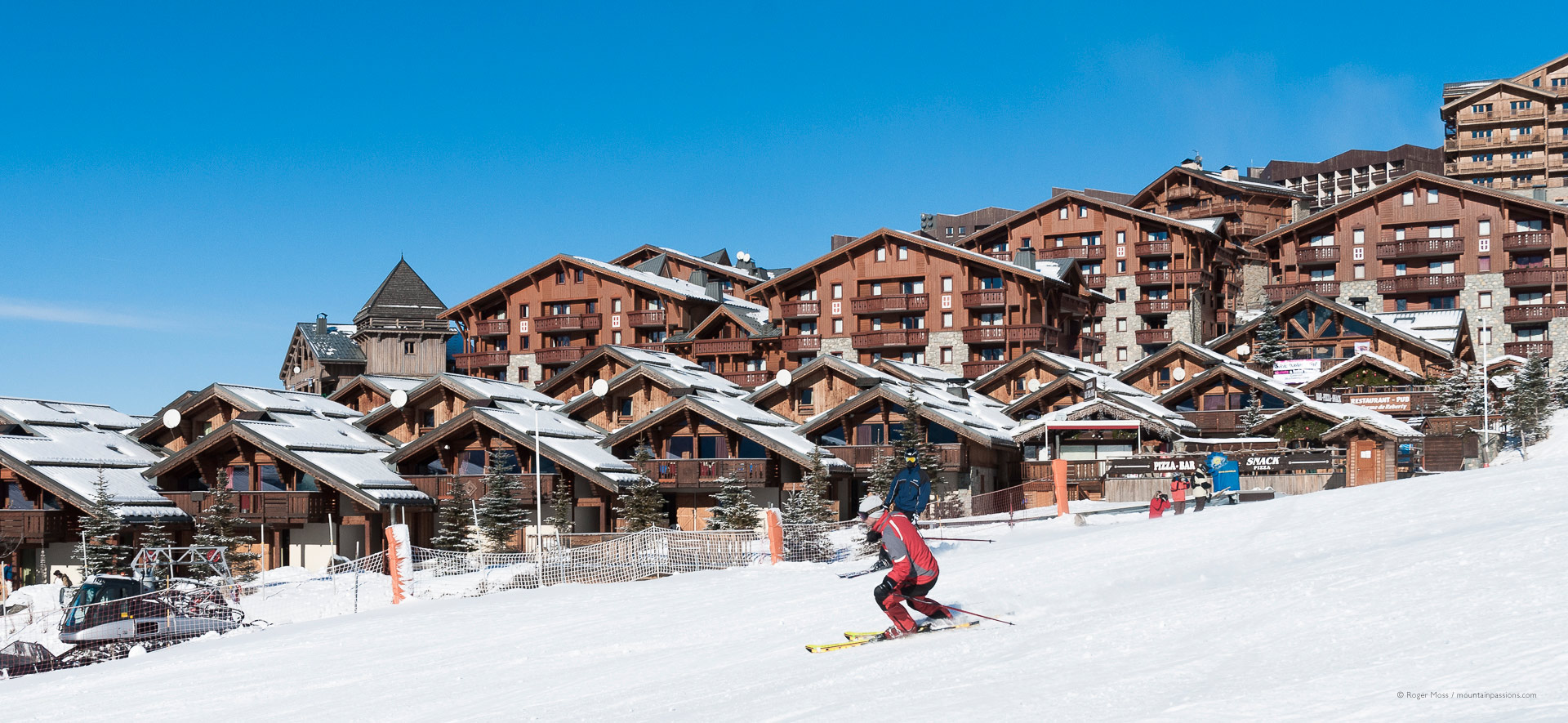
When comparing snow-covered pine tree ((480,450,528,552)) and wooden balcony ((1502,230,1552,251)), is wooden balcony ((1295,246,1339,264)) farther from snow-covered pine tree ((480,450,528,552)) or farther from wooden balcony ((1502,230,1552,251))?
snow-covered pine tree ((480,450,528,552))

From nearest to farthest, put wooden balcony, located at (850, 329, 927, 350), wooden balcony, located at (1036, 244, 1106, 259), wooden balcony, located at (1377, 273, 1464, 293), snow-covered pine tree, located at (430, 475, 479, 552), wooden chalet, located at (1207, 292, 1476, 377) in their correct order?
snow-covered pine tree, located at (430, 475, 479, 552) → wooden chalet, located at (1207, 292, 1476, 377) → wooden balcony, located at (850, 329, 927, 350) → wooden balcony, located at (1377, 273, 1464, 293) → wooden balcony, located at (1036, 244, 1106, 259)

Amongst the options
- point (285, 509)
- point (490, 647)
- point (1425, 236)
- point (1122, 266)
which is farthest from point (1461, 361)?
point (490, 647)

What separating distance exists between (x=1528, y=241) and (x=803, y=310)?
33.9 metres

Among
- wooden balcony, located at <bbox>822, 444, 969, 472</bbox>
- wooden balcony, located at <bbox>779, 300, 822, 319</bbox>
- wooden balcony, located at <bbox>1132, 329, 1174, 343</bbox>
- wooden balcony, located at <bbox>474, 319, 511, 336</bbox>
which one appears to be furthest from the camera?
wooden balcony, located at <bbox>474, 319, 511, 336</bbox>

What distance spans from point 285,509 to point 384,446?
691 centimetres

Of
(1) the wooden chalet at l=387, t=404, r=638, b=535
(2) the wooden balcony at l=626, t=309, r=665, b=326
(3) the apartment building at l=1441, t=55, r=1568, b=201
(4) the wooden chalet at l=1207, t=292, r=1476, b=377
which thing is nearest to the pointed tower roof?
(2) the wooden balcony at l=626, t=309, r=665, b=326

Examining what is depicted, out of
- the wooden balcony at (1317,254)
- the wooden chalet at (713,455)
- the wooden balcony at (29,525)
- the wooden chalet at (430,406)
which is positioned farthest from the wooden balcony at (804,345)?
the wooden balcony at (29,525)

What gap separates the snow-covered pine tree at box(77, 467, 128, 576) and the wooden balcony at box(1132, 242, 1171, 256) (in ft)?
166

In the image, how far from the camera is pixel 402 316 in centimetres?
8231

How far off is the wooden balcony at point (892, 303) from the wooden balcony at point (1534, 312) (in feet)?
87.3

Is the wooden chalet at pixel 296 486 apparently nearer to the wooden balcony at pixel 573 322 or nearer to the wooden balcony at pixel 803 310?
the wooden balcony at pixel 803 310

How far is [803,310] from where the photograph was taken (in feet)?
230

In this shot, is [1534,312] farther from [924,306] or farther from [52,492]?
[52,492]

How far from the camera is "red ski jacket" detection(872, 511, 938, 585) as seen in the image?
13.6 m
